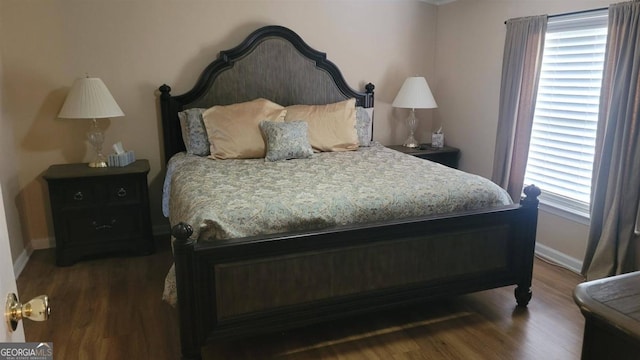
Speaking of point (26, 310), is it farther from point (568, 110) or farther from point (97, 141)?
point (568, 110)

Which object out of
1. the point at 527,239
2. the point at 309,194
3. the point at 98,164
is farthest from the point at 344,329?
the point at 98,164

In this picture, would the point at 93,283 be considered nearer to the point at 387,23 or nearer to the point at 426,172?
the point at 426,172

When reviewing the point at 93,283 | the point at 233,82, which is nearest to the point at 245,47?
the point at 233,82

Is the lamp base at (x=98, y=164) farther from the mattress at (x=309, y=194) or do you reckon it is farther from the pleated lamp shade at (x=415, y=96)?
the pleated lamp shade at (x=415, y=96)

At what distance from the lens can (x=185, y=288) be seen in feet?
6.88

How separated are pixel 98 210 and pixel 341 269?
2049 millimetres

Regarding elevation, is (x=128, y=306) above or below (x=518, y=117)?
below

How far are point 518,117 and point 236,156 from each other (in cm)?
226

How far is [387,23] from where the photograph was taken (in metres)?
4.52

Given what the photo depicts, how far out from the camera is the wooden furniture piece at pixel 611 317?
1.00m

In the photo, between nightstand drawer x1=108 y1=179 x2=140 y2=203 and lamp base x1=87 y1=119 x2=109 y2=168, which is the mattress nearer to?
nightstand drawer x1=108 y1=179 x2=140 y2=203

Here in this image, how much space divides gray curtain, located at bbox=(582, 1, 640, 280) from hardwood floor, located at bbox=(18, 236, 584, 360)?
35 centimetres

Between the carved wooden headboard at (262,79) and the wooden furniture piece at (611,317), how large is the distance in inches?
131

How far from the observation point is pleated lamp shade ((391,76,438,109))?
14.1 ft
